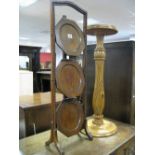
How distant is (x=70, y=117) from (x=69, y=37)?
48 centimetres

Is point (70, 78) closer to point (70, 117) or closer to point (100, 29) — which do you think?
point (70, 117)

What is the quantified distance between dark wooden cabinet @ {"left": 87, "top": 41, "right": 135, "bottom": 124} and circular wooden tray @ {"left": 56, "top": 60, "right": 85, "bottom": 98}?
1.54 feet

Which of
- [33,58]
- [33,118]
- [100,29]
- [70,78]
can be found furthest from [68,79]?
[33,58]

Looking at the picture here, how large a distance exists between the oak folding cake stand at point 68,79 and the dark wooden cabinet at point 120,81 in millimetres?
427

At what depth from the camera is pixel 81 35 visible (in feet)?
3.70

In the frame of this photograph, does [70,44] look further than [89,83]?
No

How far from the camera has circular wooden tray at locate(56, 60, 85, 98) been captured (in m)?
0.99

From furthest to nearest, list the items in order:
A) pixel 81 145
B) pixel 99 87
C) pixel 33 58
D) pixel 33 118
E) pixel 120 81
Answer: pixel 33 58 < pixel 120 81 < pixel 33 118 < pixel 99 87 < pixel 81 145

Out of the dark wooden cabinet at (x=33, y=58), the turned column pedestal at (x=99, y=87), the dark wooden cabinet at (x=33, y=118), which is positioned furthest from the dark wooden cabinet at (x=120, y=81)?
the dark wooden cabinet at (x=33, y=58)

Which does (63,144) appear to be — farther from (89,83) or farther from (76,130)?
(89,83)

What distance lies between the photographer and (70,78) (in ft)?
3.44
